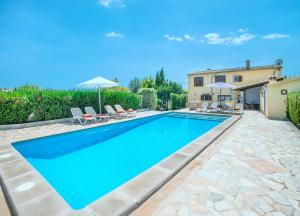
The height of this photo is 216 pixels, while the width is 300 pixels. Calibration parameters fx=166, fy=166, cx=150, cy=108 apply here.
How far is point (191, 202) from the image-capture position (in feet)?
9.02

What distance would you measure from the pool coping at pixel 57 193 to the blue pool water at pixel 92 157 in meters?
0.66

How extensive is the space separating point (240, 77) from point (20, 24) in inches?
1168

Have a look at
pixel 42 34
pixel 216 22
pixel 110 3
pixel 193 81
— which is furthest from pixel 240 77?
pixel 42 34

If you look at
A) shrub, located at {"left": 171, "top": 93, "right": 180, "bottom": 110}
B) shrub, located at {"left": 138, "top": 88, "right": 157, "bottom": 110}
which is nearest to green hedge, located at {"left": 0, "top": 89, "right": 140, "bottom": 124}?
shrub, located at {"left": 138, "top": 88, "right": 157, "bottom": 110}

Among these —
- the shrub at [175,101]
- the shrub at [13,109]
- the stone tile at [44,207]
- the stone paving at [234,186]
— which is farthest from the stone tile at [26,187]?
the shrub at [175,101]

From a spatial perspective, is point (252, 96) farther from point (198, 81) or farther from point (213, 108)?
point (213, 108)

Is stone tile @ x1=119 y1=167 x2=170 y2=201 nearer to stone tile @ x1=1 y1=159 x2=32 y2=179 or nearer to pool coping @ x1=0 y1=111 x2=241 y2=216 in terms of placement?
pool coping @ x1=0 y1=111 x2=241 y2=216

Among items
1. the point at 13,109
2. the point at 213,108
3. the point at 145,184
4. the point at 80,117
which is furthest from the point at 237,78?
the point at 13,109

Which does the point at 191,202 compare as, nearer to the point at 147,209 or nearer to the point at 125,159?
the point at 147,209

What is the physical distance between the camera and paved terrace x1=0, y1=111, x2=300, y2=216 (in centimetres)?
260

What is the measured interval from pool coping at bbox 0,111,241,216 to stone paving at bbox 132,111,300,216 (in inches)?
6.8

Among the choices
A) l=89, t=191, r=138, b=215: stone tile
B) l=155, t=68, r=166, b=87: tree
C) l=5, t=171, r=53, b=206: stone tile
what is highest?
l=155, t=68, r=166, b=87: tree

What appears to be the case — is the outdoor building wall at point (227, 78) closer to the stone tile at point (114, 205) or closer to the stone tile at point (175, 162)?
the stone tile at point (175, 162)

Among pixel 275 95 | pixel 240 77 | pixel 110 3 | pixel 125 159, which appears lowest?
pixel 125 159
